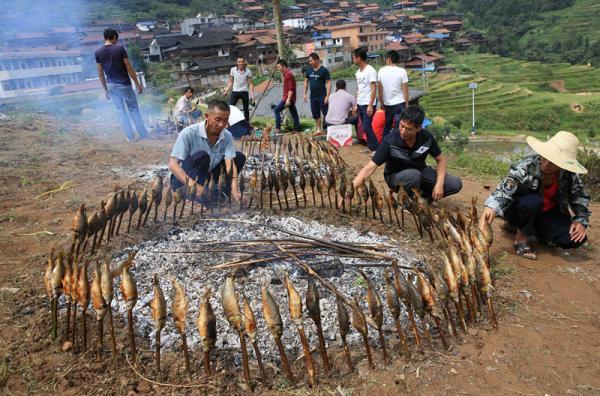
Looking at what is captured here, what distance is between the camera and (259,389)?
2287 millimetres

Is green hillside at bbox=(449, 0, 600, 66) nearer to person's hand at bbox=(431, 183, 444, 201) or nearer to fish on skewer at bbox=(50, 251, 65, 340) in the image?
person's hand at bbox=(431, 183, 444, 201)

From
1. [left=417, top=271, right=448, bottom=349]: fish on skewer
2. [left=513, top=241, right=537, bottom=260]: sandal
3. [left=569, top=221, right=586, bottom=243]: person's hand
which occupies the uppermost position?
Result: [left=417, top=271, right=448, bottom=349]: fish on skewer

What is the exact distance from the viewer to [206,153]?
172 inches

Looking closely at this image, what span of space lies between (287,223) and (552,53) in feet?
253

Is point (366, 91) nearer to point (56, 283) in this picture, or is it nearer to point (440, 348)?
point (440, 348)

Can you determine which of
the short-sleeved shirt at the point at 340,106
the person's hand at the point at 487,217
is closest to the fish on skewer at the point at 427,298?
the person's hand at the point at 487,217

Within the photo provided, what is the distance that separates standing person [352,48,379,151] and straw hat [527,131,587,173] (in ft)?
12.3

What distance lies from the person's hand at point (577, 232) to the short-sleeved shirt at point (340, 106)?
16.8ft

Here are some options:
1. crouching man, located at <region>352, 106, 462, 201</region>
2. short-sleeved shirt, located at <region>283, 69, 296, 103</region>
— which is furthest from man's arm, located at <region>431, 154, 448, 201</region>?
short-sleeved shirt, located at <region>283, 69, 296, 103</region>

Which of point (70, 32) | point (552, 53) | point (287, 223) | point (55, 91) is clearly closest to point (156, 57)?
point (55, 91)

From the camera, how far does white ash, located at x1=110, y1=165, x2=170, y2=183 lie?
19.7ft

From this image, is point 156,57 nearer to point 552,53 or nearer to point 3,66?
point 3,66

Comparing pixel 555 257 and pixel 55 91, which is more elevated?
pixel 55 91

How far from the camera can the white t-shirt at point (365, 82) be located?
6.78m
